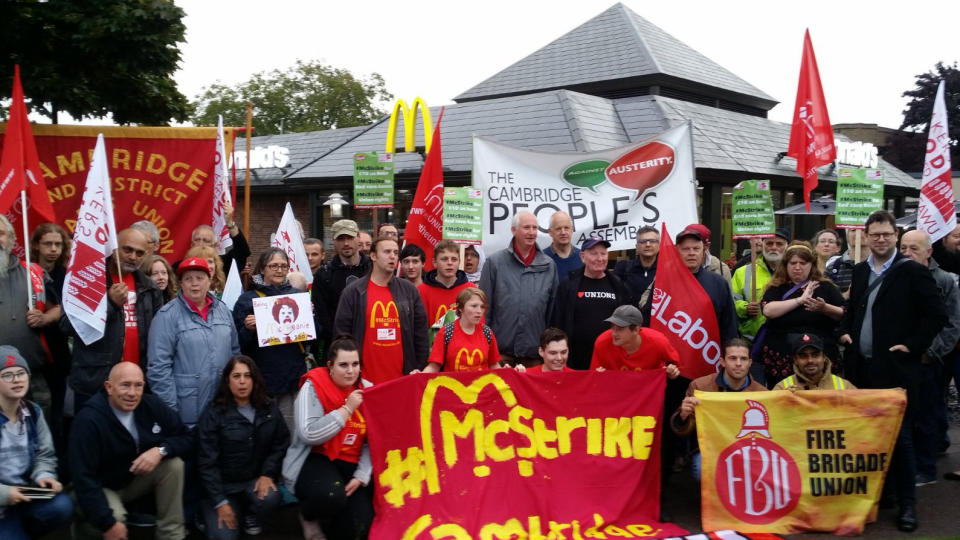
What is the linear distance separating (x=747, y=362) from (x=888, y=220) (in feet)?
5.13

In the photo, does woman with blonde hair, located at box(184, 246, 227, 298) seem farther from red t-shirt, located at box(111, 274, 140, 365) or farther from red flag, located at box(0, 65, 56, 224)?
red flag, located at box(0, 65, 56, 224)

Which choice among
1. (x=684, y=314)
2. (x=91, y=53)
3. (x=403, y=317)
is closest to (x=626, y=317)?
(x=684, y=314)

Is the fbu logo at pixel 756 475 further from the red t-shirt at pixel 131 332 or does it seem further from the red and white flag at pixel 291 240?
the red and white flag at pixel 291 240

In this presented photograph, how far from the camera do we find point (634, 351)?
19.0ft

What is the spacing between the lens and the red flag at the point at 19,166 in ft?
18.6

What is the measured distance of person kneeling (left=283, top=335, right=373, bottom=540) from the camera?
5055mm

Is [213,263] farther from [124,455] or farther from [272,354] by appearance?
[124,455]

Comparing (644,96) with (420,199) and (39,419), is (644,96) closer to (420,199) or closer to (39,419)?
(420,199)

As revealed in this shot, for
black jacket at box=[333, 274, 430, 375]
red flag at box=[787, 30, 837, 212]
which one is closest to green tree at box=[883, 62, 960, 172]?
red flag at box=[787, 30, 837, 212]

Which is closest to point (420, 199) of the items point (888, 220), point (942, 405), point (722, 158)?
point (888, 220)

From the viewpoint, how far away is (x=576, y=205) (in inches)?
307

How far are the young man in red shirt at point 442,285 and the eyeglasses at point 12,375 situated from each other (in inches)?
109

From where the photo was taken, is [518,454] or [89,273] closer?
[89,273]

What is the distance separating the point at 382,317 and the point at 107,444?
1.95 m
